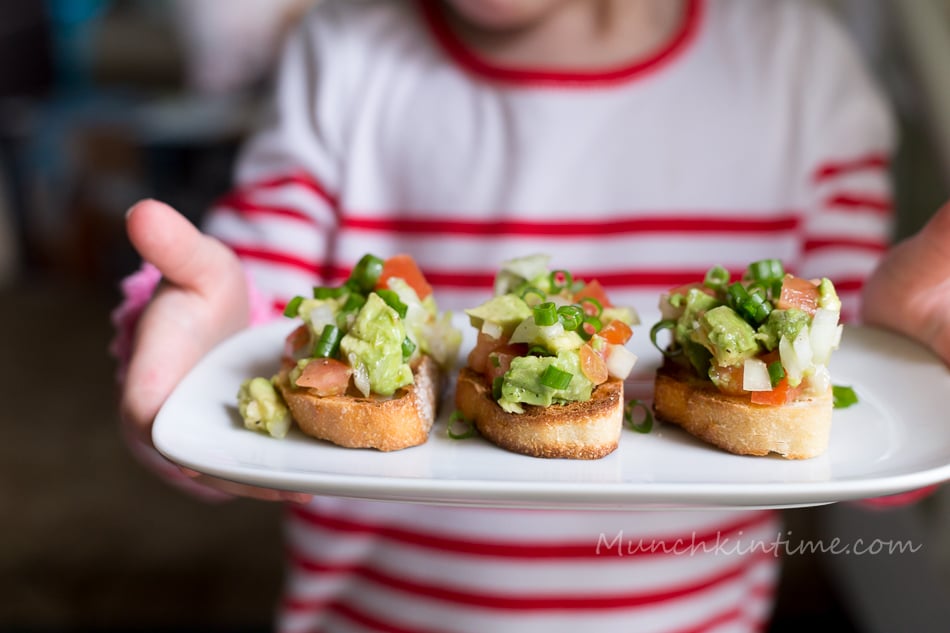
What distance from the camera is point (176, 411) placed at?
947mm

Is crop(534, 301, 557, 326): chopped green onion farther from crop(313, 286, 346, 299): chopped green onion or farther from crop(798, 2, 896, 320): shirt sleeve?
crop(798, 2, 896, 320): shirt sleeve

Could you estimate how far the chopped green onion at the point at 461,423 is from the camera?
966 millimetres

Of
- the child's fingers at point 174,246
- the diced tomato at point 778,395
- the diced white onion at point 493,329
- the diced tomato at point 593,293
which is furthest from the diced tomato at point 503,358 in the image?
the child's fingers at point 174,246

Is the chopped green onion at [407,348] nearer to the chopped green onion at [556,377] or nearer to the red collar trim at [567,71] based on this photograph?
the chopped green onion at [556,377]

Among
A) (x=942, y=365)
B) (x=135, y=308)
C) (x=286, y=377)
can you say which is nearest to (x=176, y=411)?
(x=286, y=377)

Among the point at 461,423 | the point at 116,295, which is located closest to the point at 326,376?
the point at 461,423

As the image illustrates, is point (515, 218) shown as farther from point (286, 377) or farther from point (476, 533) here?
point (286, 377)

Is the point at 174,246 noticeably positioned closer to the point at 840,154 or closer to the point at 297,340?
the point at 297,340

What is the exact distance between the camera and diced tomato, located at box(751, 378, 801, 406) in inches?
35.9

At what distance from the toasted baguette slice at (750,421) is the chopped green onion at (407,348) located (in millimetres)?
261

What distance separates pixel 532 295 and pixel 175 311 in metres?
0.40

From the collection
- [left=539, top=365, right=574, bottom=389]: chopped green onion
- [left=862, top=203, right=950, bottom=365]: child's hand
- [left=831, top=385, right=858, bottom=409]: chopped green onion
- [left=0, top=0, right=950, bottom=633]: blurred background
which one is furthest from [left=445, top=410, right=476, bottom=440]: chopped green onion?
[left=0, top=0, right=950, bottom=633]: blurred background

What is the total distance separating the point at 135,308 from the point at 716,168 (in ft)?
2.85

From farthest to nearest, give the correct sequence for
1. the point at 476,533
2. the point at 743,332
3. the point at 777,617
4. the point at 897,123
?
the point at 777,617 < the point at 897,123 < the point at 476,533 < the point at 743,332
